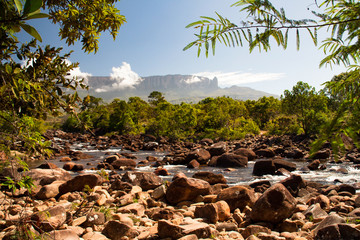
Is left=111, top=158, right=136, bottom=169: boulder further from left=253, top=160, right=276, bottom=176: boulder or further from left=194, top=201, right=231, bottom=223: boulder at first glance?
left=194, top=201, right=231, bottom=223: boulder

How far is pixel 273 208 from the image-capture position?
16.7 ft

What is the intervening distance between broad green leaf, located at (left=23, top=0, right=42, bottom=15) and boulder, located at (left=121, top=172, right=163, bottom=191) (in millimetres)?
7918

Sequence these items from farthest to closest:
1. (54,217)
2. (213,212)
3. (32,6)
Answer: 1. (213,212)
2. (54,217)
3. (32,6)

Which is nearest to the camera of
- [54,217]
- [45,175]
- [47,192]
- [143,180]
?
[54,217]

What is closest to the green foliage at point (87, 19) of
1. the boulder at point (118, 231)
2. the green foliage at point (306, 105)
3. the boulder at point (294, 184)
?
the boulder at point (118, 231)

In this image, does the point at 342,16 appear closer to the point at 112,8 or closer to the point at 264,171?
the point at 112,8

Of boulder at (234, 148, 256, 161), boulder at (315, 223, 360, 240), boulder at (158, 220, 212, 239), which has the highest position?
boulder at (315, 223, 360, 240)

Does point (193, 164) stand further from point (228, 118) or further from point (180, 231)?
point (228, 118)

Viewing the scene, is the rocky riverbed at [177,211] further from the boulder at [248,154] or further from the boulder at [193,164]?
the boulder at [248,154]

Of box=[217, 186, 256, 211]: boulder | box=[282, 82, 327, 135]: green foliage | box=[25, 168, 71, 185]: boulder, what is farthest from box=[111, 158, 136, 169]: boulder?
box=[282, 82, 327, 135]: green foliage

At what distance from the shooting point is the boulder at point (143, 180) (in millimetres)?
8746

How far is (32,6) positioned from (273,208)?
5321 mm

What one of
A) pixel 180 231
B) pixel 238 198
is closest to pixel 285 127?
pixel 238 198

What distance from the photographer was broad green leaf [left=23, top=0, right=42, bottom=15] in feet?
4.53
